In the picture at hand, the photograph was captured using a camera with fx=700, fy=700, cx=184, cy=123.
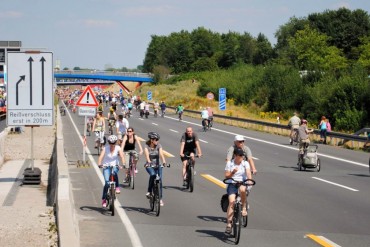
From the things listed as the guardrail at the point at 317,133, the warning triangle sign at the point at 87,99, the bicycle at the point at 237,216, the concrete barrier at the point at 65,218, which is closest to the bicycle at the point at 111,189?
the concrete barrier at the point at 65,218

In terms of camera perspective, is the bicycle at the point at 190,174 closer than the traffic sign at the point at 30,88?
Yes

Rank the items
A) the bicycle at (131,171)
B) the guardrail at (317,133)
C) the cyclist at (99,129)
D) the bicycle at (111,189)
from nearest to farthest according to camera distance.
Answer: the bicycle at (111,189), the bicycle at (131,171), the cyclist at (99,129), the guardrail at (317,133)

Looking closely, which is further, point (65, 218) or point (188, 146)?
point (188, 146)

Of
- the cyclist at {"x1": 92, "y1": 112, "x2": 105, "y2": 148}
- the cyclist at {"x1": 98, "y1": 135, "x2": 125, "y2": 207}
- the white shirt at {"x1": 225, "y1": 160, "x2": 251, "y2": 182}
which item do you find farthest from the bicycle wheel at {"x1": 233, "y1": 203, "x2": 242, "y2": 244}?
the cyclist at {"x1": 92, "y1": 112, "x2": 105, "y2": 148}

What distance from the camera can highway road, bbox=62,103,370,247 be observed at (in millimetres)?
11773

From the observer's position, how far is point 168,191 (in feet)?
60.1

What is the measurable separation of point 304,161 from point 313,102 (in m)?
38.2

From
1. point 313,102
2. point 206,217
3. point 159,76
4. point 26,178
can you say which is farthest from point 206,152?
point 159,76

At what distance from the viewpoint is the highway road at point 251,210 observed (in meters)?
11.8

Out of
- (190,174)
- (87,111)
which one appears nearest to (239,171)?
(190,174)

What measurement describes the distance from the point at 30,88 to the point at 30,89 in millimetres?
42

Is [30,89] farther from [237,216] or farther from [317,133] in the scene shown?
[317,133]

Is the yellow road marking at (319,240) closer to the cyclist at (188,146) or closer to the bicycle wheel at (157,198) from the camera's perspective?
the bicycle wheel at (157,198)

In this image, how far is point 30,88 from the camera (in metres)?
20.0
